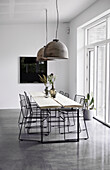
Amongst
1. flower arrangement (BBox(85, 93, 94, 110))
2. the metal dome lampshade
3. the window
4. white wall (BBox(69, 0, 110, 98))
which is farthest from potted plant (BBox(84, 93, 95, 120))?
the metal dome lampshade

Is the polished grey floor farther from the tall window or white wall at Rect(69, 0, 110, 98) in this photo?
white wall at Rect(69, 0, 110, 98)

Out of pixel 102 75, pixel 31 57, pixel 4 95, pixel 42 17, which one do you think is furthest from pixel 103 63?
pixel 4 95

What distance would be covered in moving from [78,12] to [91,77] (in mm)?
1824

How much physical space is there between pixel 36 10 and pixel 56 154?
13.0ft

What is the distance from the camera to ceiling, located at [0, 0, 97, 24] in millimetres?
5926

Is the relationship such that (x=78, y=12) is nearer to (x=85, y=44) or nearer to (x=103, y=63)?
(x=85, y=44)

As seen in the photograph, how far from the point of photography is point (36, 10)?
6.72 metres

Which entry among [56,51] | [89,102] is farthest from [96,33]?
[56,51]

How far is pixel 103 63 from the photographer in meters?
6.53

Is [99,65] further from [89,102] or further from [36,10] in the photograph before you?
[36,10]

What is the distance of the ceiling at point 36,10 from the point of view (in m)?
5.93

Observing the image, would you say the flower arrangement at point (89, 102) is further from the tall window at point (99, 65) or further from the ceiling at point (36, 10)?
the ceiling at point (36, 10)

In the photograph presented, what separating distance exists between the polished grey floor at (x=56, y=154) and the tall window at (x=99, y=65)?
50.1 inches

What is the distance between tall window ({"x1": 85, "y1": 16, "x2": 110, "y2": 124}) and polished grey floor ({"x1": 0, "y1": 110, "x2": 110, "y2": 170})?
4.18ft
